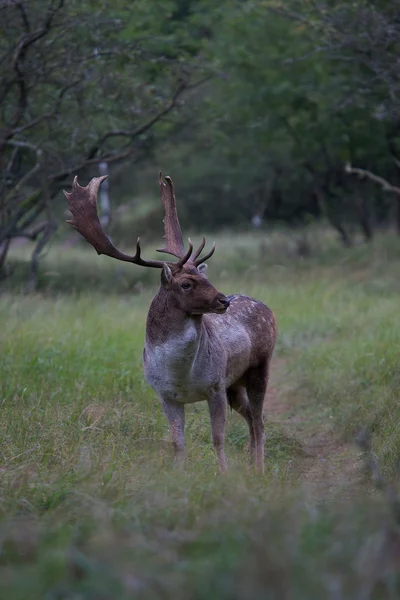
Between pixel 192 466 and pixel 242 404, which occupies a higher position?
pixel 192 466

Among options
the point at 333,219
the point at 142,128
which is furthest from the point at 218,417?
the point at 333,219

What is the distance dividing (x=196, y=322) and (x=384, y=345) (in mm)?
4331

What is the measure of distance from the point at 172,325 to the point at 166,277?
340mm

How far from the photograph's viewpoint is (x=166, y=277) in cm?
672

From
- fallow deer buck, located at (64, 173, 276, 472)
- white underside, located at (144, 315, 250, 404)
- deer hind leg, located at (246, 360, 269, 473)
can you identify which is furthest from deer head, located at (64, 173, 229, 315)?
deer hind leg, located at (246, 360, 269, 473)

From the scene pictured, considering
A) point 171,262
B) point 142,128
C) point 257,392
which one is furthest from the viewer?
point 142,128

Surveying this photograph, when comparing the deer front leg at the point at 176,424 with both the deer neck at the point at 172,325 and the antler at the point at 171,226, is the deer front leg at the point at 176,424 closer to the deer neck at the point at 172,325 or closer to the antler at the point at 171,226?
the deer neck at the point at 172,325

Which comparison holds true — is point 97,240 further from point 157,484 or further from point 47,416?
point 157,484

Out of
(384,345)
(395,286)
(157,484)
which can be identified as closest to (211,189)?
(395,286)

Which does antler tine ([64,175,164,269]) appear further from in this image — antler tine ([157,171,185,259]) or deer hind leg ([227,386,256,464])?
deer hind leg ([227,386,256,464])

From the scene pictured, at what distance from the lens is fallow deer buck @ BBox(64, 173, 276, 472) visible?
6645 mm

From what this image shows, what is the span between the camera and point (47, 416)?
24.5 ft

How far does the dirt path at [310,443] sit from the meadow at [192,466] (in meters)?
0.03

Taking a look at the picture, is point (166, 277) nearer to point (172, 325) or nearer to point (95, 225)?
point (172, 325)
